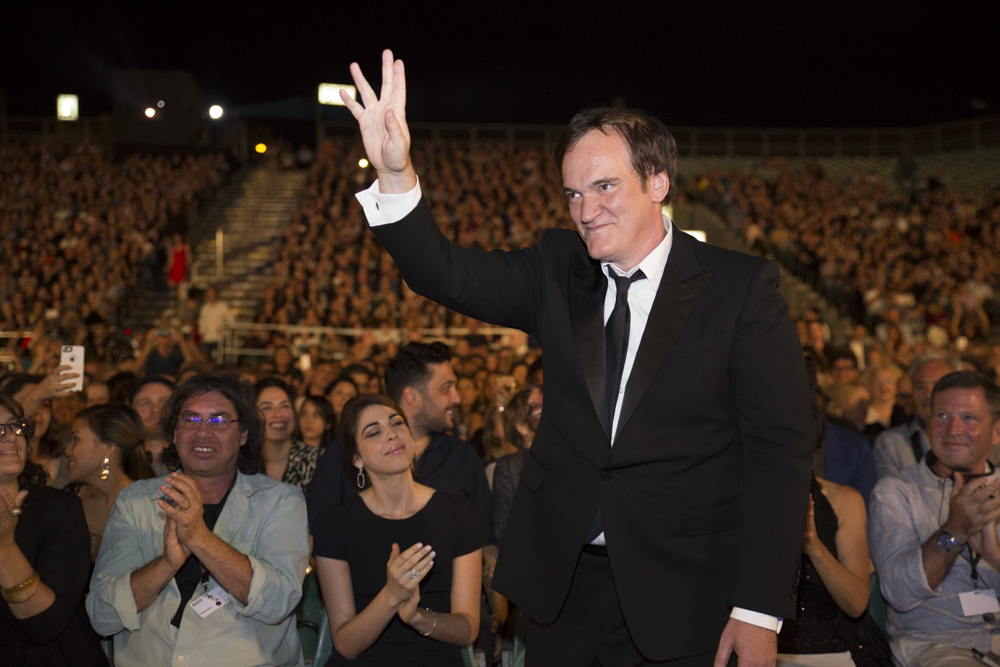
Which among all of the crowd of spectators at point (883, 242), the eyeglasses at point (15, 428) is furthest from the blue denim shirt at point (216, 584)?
the crowd of spectators at point (883, 242)

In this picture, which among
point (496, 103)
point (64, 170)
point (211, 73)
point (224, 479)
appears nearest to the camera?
point (224, 479)

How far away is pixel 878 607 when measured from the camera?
3.87 m

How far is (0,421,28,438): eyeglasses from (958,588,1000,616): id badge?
11.5 feet

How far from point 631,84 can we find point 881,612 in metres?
27.0

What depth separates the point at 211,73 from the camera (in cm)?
3192

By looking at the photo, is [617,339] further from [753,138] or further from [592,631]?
[753,138]

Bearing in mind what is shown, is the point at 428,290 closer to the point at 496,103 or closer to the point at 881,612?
the point at 881,612

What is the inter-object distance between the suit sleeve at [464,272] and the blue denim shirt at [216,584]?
163 centimetres

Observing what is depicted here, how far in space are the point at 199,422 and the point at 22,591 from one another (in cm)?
80

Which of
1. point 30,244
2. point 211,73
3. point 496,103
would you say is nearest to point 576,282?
point 30,244

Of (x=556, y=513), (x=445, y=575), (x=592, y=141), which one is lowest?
(x=445, y=575)

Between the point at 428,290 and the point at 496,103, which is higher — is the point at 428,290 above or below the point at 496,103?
below

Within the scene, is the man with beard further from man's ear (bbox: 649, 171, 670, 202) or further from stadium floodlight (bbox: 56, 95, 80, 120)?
stadium floodlight (bbox: 56, 95, 80, 120)

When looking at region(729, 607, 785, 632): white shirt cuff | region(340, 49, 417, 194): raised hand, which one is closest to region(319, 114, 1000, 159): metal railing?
region(340, 49, 417, 194): raised hand
